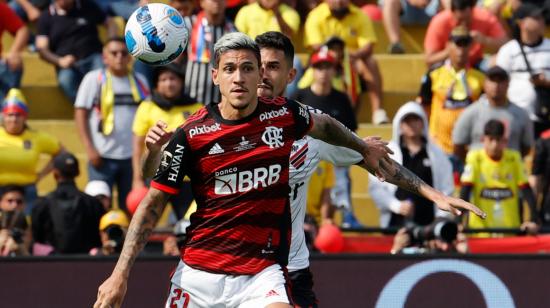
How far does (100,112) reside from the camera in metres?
13.0

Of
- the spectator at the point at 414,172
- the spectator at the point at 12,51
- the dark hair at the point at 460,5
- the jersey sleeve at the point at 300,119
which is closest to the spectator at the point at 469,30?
the dark hair at the point at 460,5

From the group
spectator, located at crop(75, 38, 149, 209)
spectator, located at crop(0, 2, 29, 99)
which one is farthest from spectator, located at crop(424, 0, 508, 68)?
spectator, located at crop(0, 2, 29, 99)

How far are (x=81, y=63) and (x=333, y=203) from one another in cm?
372

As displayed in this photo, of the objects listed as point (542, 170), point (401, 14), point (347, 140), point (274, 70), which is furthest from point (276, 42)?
point (401, 14)

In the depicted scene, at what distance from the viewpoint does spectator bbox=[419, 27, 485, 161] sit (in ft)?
43.7

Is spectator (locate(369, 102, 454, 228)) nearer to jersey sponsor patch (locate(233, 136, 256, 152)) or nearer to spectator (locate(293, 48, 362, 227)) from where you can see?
spectator (locate(293, 48, 362, 227))

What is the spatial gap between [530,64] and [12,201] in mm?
5787

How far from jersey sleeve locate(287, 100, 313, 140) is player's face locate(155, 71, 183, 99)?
5318mm

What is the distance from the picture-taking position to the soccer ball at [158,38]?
7.45 metres

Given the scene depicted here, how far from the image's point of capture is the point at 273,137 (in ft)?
21.8

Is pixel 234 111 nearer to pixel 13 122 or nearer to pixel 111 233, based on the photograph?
pixel 111 233

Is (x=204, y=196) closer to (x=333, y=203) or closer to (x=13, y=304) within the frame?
(x=13, y=304)

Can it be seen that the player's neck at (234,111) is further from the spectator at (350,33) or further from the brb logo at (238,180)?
the spectator at (350,33)

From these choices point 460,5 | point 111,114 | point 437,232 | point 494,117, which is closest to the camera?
point 437,232
